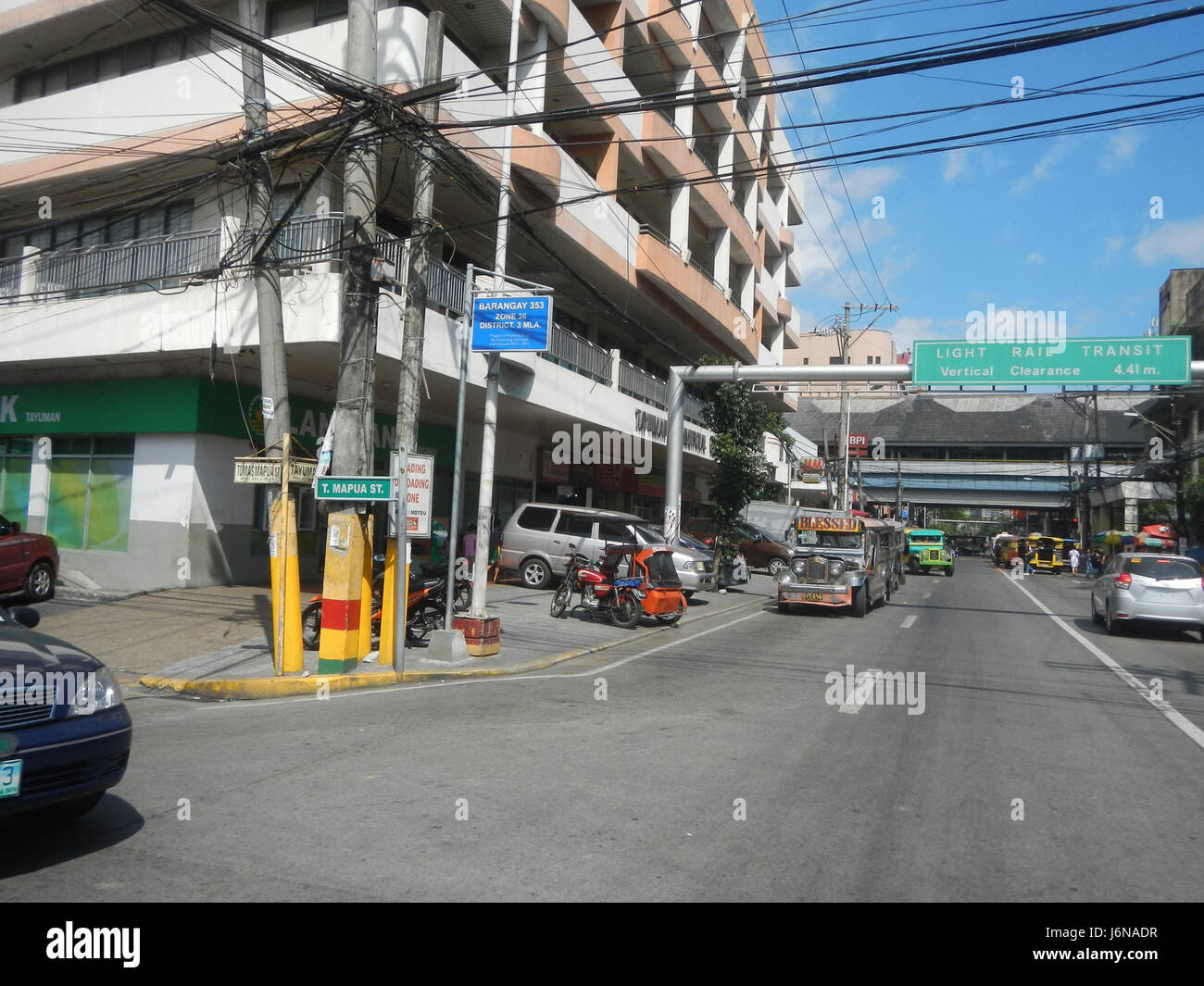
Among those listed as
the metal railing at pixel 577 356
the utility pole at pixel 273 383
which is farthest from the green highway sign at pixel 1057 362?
the utility pole at pixel 273 383

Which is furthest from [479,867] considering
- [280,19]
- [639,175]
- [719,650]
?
[639,175]

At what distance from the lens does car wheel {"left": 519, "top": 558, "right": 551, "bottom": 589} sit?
2195 cm

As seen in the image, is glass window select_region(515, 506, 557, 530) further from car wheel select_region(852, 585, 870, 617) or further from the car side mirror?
the car side mirror

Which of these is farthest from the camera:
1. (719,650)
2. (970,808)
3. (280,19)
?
(280,19)

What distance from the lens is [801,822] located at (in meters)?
5.73

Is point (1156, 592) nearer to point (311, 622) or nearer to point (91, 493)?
point (311, 622)

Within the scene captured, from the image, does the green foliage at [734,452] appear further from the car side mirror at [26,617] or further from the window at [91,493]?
the car side mirror at [26,617]

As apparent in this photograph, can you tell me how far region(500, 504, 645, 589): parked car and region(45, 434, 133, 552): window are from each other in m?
8.31

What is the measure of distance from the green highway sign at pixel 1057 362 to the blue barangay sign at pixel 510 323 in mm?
11385

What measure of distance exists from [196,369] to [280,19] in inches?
299

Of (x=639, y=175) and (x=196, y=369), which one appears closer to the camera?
(x=196, y=369)

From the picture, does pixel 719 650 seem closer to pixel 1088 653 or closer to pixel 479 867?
pixel 1088 653

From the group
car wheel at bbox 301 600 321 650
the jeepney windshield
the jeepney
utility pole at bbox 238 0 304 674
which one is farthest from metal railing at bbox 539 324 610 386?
car wheel at bbox 301 600 321 650

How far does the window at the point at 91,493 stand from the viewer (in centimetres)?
1833
